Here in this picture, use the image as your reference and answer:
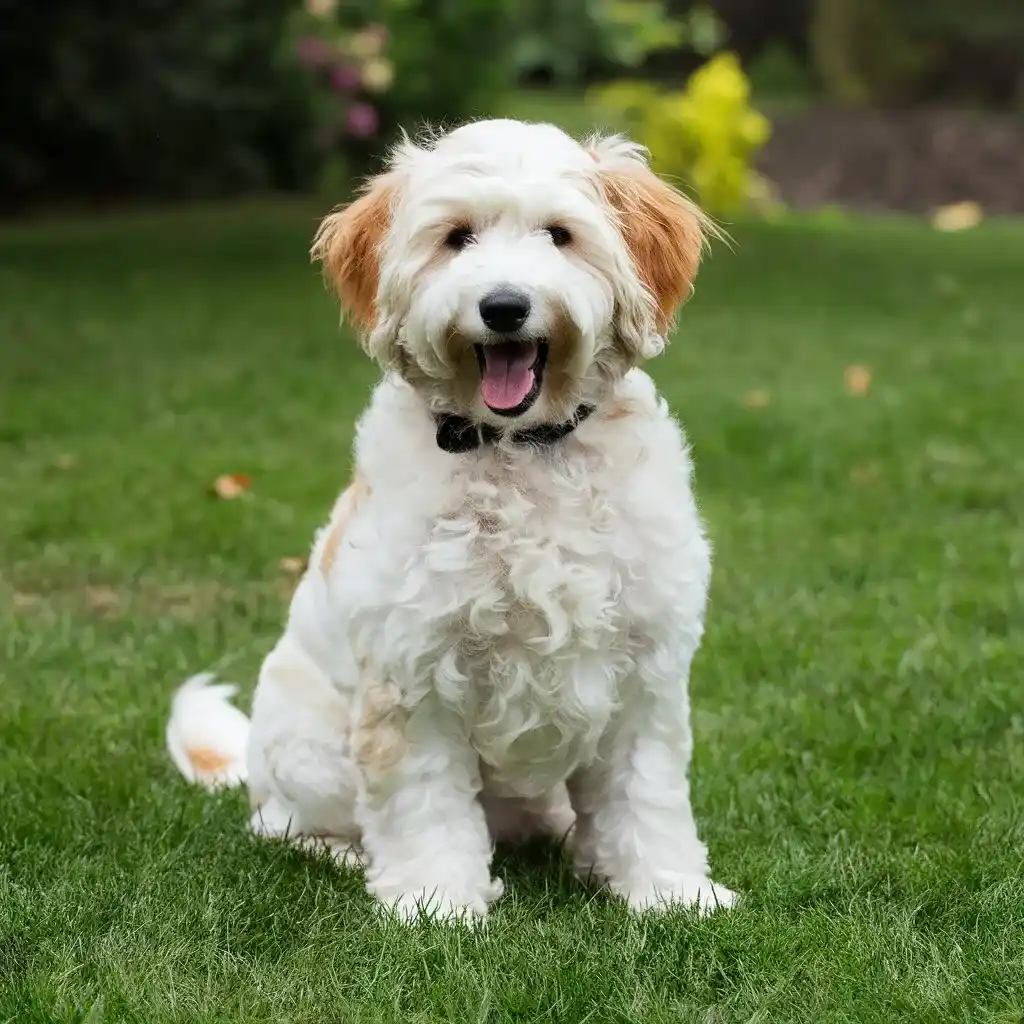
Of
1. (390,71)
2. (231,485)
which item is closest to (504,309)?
(231,485)

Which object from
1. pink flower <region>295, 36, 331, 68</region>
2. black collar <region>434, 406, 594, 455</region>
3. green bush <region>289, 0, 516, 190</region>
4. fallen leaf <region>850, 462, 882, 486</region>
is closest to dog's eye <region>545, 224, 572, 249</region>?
black collar <region>434, 406, 594, 455</region>

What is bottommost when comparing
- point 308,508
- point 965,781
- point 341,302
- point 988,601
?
point 308,508

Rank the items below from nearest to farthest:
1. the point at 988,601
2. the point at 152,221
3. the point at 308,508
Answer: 1. the point at 988,601
2. the point at 308,508
3. the point at 152,221

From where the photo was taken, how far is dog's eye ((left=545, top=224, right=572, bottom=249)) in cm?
292

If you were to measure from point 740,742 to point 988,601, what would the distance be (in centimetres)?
145

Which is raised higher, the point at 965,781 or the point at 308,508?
the point at 965,781

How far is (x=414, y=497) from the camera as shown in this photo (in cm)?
303

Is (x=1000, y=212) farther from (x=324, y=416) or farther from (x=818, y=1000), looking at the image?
(x=818, y=1000)

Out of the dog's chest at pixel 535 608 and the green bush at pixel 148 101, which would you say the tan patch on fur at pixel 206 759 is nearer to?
the dog's chest at pixel 535 608

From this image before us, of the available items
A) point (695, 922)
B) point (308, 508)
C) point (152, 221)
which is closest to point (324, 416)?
point (308, 508)

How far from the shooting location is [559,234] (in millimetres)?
2928

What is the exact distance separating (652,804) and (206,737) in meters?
1.32

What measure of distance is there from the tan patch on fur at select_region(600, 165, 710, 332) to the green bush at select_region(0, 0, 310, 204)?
13729 mm

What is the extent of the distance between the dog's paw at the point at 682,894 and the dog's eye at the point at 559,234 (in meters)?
1.30
